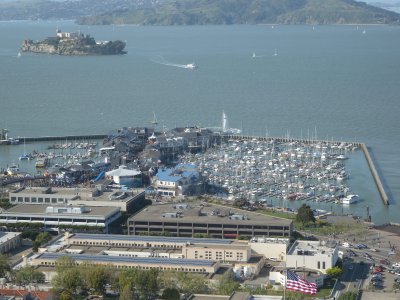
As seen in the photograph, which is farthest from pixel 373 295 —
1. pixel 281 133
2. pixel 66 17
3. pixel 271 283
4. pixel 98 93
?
pixel 66 17

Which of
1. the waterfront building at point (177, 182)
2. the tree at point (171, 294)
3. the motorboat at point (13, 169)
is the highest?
the tree at point (171, 294)

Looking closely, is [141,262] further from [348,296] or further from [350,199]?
[350,199]

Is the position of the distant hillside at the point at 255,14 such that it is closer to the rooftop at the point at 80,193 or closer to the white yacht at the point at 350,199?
the white yacht at the point at 350,199

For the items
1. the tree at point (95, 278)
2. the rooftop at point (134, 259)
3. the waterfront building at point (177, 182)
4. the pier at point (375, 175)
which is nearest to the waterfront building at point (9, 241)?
the rooftop at point (134, 259)

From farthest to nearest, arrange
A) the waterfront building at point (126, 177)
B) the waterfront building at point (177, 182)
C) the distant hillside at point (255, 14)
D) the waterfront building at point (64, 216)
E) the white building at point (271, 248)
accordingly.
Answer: the distant hillside at point (255, 14)
the waterfront building at point (126, 177)
the waterfront building at point (177, 182)
the waterfront building at point (64, 216)
the white building at point (271, 248)

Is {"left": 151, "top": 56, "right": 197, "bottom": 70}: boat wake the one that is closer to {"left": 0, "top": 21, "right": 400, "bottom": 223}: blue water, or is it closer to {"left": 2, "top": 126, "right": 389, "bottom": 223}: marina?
{"left": 0, "top": 21, "right": 400, "bottom": 223}: blue water
